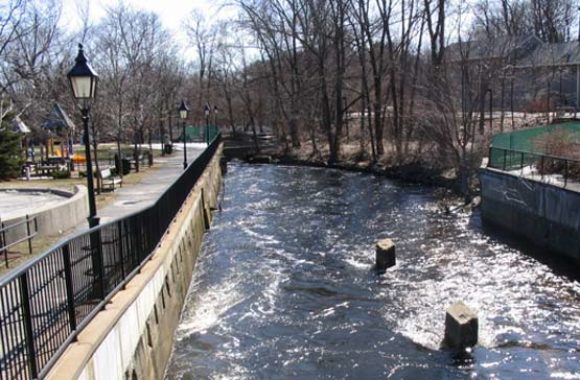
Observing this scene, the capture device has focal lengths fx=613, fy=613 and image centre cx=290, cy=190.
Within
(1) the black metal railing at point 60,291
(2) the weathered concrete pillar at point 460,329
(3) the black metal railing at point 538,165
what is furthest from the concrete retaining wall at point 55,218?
(3) the black metal railing at point 538,165

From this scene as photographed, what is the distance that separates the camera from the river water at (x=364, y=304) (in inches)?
406

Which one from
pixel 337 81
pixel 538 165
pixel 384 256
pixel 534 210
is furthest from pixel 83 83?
pixel 337 81

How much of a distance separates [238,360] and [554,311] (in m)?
6.78

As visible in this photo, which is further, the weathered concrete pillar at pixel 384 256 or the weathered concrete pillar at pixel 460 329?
the weathered concrete pillar at pixel 384 256

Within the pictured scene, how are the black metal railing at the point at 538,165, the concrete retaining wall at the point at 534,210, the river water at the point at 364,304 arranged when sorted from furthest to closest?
the black metal railing at the point at 538,165
the concrete retaining wall at the point at 534,210
the river water at the point at 364,304

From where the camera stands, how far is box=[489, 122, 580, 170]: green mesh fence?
21922 mm

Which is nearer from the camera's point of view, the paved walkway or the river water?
the river water

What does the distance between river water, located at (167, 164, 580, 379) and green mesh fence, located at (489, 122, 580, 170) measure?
2489 mm

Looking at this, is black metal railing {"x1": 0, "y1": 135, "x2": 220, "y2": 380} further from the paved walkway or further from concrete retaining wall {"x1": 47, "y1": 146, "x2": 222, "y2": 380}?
the paved walkway

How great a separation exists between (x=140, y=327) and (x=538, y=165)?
16.7 meters

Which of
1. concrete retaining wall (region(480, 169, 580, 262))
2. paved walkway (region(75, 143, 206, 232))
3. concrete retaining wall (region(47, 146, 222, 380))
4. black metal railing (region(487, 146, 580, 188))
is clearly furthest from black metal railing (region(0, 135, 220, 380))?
black metal railing (region(487, 146, 580, 188))

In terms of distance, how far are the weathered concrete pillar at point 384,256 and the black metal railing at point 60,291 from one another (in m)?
7.34

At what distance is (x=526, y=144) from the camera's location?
76.1 feet

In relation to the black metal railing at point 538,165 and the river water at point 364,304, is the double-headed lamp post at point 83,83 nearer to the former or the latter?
the river water at point 364,304
